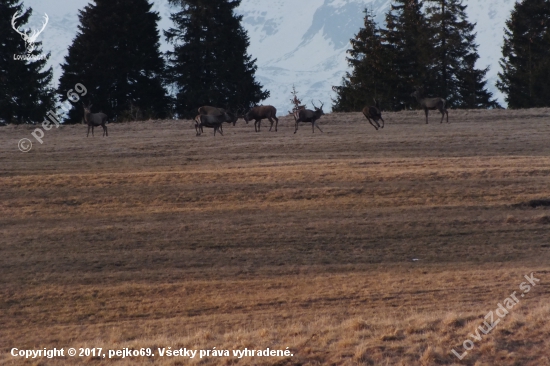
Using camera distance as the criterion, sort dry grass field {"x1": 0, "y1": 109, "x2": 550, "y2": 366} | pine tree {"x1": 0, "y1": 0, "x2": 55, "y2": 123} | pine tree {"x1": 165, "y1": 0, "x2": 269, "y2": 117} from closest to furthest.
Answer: dry grass field {"x1": 0, "y1": 109, "x2": 550, "y2": 366}, pine tree {"x1": 0, "y1": 0, "x2": 55, "y2": 123}, pine tree {"x1": 165, "y1": 0, "x2": 269, "y2": 117}

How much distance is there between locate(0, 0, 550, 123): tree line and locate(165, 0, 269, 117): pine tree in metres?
0.06

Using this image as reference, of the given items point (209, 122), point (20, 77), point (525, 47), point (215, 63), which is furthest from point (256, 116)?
point (525, 47)

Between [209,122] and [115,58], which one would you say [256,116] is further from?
[115,58]

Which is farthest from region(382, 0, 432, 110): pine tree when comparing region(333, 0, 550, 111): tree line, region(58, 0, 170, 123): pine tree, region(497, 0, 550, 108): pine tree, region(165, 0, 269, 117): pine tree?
region(58, 0, 170, 123): pine tree

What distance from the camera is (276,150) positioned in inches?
1091

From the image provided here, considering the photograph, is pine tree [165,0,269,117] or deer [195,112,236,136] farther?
pine tree [165,0,269,117]

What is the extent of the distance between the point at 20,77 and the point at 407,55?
25.4m

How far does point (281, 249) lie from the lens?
53.0 ft

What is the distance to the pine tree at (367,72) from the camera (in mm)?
53037

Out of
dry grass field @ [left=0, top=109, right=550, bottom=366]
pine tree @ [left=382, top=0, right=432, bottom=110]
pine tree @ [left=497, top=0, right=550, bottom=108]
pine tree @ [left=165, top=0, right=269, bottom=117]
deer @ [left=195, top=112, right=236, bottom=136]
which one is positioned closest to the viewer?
dry grass field @ [left=0, top=109, right=550, bottom=366]

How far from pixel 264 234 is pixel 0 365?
7970 mm

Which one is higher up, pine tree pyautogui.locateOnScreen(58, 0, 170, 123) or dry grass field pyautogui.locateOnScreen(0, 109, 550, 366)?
pine tree pyautogui.locateOnScreen(58, 0, 170, 123)

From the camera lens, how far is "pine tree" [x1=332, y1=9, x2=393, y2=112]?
174 feet

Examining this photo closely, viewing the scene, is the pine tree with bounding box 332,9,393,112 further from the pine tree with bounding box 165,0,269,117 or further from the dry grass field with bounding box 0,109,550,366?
the dry grass field with bounding box 0,109,550,366
